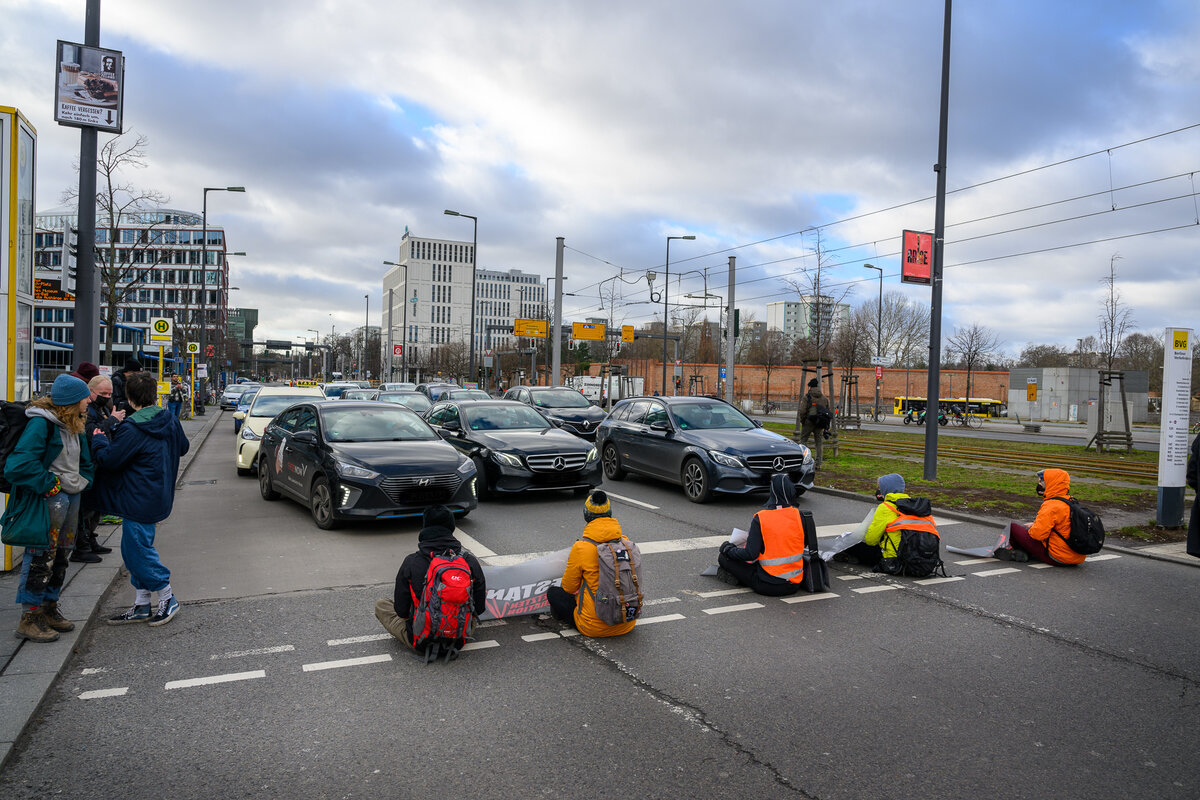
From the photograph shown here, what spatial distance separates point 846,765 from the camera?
12.5ft

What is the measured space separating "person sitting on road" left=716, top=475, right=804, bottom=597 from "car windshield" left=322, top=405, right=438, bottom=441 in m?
5.27

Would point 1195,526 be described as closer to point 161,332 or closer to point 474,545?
point 474,545

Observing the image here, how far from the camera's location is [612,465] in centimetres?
1473

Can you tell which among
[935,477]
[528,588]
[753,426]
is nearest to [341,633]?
[528,588]

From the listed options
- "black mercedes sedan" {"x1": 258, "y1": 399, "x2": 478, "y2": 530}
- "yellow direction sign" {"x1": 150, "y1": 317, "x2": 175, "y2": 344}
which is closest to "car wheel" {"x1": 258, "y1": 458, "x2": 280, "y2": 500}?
"black mercedes sedan" {"x1": 258, "y1": 399, "x2": 478, "y2": 530}

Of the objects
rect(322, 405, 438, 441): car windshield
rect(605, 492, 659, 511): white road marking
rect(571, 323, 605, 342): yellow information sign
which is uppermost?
rect(571, 323, 605, 342): yellow information sign

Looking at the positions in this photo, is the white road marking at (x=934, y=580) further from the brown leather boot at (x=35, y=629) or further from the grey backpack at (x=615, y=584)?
the brown leather boot at (x=35, y=629)

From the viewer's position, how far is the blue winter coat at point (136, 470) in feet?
17.9

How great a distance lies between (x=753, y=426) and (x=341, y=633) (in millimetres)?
8853

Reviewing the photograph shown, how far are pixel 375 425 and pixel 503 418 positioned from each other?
2.92 meters

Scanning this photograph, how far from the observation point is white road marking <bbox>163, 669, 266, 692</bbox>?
15.4 ft

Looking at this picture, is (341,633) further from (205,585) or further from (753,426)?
(753,426)

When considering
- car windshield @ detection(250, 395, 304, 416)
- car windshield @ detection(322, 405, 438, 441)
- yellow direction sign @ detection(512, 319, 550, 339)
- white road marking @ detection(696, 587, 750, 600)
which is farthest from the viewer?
yellow direction sign @ detection(512, 319, 550, 339)

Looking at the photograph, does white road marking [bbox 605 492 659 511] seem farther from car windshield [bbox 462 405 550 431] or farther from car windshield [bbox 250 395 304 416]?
car windshield [bbox 250 395 304 416]
